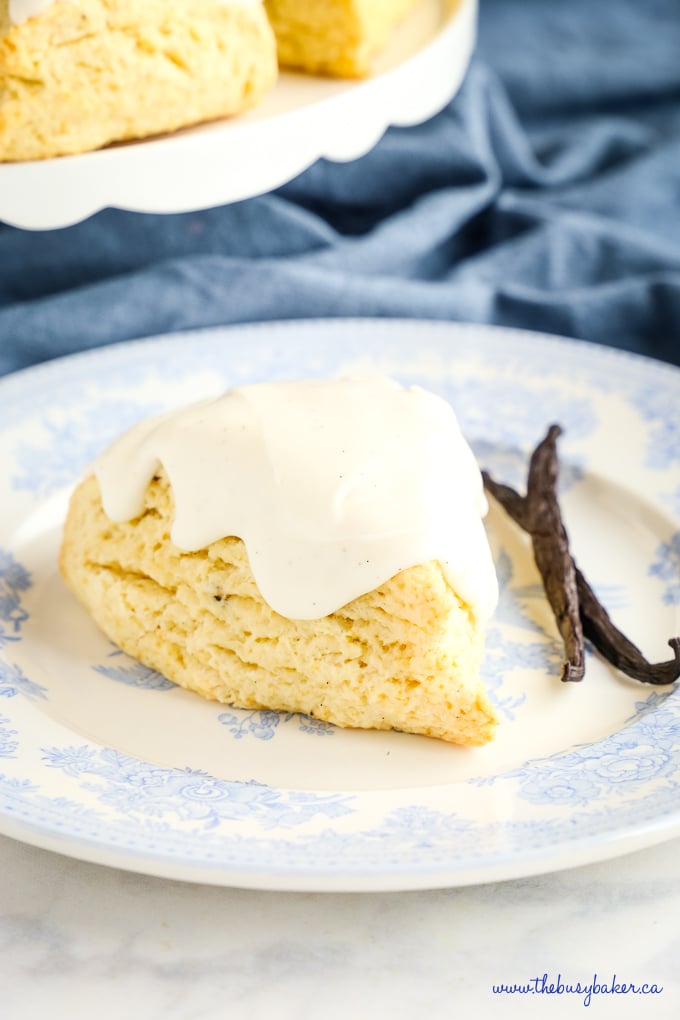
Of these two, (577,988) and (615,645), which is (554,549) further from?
(577,988)

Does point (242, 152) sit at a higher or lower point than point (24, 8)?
lower

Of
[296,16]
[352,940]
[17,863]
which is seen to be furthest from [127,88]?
[352,940]

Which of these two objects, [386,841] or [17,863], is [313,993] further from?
[17,863]

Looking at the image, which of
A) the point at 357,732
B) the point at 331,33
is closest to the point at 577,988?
the point at 357,732

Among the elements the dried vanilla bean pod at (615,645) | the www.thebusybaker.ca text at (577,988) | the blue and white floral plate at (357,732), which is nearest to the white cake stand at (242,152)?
the blue and white floral plate at (357,732)

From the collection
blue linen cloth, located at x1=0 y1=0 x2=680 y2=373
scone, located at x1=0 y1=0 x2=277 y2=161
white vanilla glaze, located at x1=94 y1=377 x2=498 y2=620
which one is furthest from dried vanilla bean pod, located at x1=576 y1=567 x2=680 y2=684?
blue linen cloth, located at x1=0 y1=0 x2=680 y2=373

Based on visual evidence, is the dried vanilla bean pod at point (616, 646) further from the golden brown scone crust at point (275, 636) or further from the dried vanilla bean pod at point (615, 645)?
the golden brown scone crust at point (275, 636)
